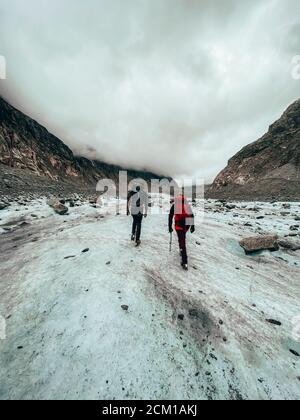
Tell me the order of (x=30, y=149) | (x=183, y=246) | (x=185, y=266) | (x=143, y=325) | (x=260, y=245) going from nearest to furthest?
(x=143, y=325) < (x=185, y=266) < (x=183, y=246) < (x=260, y=245) < (x=30, y=149)

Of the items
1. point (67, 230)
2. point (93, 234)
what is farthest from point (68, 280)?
point (67, 230)

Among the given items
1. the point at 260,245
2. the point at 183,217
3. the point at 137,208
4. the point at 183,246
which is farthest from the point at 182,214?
the point at 260,245

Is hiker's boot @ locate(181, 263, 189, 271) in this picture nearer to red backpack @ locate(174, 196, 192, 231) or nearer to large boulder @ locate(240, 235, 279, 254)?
red backpack @ locate(174, 196, 192, 231)

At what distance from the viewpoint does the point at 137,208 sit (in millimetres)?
7496

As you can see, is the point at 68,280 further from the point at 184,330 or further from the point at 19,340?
the point at 184,330

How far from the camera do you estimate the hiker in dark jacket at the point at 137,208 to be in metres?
Result: 7.36

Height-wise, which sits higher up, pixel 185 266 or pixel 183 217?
pixel 183 217

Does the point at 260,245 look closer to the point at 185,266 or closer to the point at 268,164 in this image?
the point at 185,266

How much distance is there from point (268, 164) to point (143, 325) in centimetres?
5186

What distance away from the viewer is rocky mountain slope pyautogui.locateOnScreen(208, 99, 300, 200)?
33.8 m

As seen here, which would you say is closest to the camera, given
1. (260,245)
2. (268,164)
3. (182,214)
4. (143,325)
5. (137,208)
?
(143,325)

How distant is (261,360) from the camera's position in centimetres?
313

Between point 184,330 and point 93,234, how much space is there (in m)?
5.83

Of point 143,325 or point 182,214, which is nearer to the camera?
point 143,325
